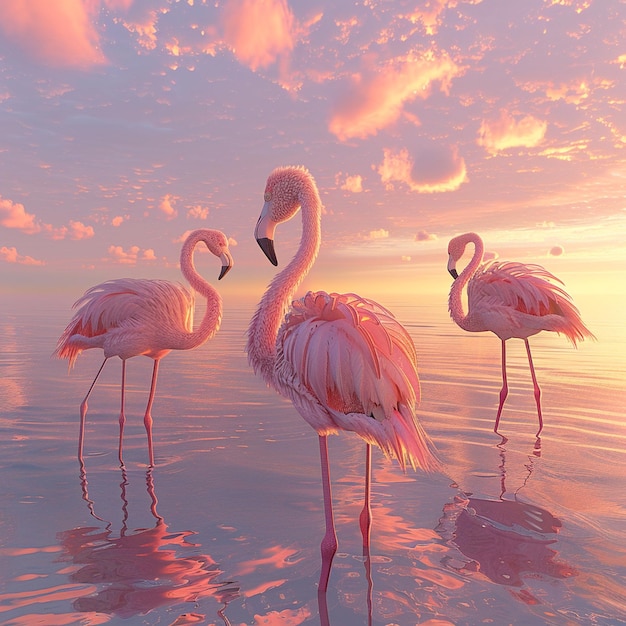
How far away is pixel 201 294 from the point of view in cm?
674

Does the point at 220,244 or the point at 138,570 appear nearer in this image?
the point at 138,570

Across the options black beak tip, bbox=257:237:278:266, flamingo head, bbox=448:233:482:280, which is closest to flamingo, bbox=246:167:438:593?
black beak tip, bbox=257:237:278:266

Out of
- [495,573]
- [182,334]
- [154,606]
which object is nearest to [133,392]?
[182,334]

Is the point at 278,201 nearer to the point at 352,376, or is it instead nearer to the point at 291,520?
the point at 352,376

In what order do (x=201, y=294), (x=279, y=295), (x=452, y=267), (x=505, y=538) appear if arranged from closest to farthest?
(x=279, y=295)
(x=505, y=538)
(x=201, y=294)
(x=452, y=267)

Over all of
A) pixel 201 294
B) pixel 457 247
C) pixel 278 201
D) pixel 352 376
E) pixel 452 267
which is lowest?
pixel 352 376

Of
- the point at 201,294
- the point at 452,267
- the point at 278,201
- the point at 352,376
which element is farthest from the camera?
the point at 452,267

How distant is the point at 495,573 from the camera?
3.28 meters

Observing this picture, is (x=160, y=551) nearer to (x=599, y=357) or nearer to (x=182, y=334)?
(x=182, y=334)

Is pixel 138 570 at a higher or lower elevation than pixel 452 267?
lower

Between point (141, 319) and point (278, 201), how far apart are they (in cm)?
304

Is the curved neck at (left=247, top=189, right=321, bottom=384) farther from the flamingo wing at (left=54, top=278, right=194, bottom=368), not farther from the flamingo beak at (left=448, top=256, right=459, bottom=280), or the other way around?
the flamingo beak at (left=448, top=256, right=459, bottom=280)

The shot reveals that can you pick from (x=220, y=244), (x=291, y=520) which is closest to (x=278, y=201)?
(x=291, y=520)

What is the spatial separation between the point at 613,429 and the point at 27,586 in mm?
6542
